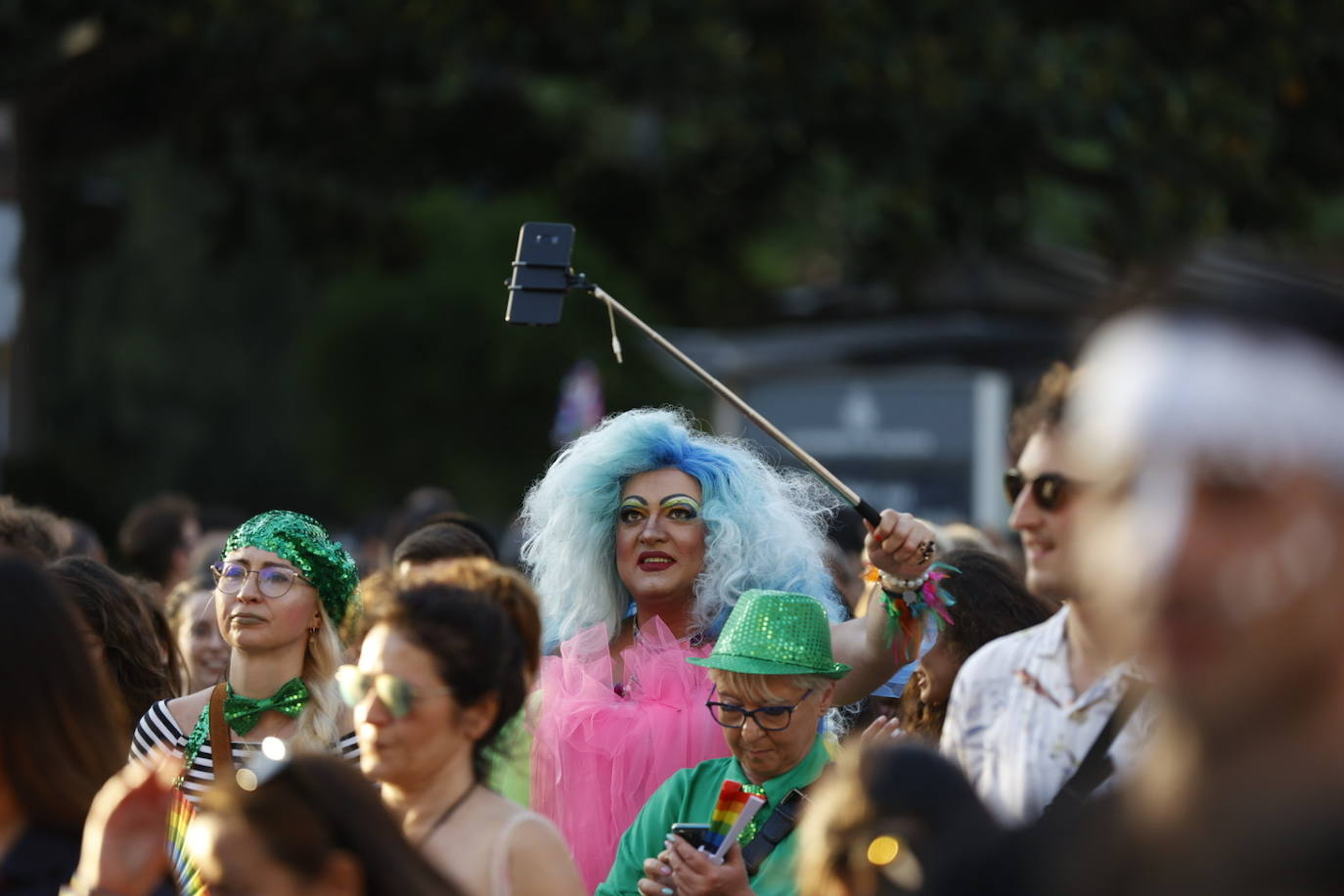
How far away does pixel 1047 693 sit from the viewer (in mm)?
2740

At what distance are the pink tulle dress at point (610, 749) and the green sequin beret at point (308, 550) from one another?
58cm

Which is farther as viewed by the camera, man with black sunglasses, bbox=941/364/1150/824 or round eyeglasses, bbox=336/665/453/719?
round eyeglasses, bbox=336/665/453/719

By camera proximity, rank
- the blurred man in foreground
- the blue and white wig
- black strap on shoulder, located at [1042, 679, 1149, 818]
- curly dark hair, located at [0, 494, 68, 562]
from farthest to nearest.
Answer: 1. curly dark hair, located at [0, 494, 68, 562]
2. the blue and white wig
3. black strap on shoulder, located at [1042, 679, 1149, 818]
4. the blurred man in foreground

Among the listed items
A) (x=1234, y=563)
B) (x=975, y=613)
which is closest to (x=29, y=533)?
(x=975, y=613)

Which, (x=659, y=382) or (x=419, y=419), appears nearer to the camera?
(x=659, y=382)

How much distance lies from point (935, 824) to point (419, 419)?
16.8 m

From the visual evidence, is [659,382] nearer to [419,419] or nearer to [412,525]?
[419,419]

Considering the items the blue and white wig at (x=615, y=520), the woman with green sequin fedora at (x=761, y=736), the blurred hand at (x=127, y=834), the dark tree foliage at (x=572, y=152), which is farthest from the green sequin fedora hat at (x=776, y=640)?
the dark tree foliage at (x=572, y=152)

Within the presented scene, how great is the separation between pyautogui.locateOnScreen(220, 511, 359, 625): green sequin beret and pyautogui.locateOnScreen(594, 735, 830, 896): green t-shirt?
981 millimetres

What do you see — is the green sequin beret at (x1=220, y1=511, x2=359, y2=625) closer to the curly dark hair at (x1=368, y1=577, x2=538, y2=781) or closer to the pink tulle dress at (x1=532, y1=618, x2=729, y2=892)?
the pink tulle dress at (x1=532, y1=618, x2=729, y2=892)

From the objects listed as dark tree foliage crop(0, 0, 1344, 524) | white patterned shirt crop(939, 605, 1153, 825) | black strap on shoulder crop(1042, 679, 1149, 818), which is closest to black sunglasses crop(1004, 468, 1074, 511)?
white patterned shirt crop(939, 605, 1153, 825)

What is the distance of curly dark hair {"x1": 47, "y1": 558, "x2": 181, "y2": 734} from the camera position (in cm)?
443

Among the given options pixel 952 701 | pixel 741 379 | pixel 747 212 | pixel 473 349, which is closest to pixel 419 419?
pixel 473 349

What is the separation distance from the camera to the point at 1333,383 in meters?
1.30
